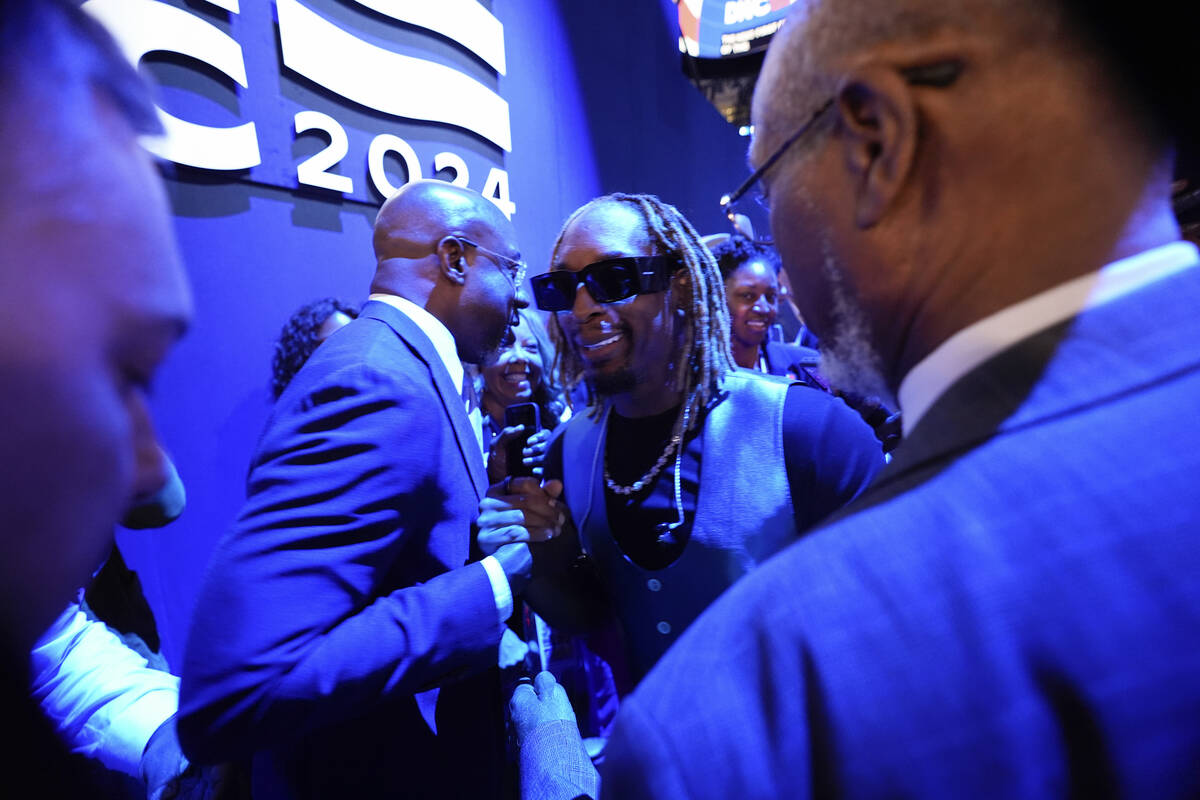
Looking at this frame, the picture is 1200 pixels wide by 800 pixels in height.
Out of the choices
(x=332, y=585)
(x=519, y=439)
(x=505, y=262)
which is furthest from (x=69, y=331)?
(x=505, y=262)

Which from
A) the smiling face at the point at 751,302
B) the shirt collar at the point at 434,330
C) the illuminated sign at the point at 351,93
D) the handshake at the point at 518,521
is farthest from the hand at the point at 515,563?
the smiling face at the point at 751,302

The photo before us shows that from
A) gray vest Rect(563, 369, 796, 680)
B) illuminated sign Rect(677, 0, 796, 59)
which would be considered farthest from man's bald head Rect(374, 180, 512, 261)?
illuminated sign Rect(677, 0, 796, 59)

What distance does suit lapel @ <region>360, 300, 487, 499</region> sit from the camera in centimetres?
160

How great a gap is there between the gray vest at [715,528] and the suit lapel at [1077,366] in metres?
0.99

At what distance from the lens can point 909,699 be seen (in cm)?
48

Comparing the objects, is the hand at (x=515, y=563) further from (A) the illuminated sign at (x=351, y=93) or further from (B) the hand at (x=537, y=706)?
(A) the illuminated sign at (x=351, y=93)

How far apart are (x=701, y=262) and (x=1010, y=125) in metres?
1.52

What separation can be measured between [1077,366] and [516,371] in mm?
3386

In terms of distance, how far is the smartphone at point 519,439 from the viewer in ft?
6.22

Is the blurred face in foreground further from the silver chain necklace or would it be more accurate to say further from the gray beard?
the silver chain necklace

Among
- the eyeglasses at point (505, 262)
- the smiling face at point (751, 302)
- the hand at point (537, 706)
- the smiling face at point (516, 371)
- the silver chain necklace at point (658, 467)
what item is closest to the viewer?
the hand at point (537, 706)

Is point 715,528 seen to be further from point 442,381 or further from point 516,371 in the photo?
point 516,371

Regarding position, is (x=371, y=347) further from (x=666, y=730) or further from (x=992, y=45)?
(x=992, y=45)

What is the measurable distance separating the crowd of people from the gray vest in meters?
0.36
